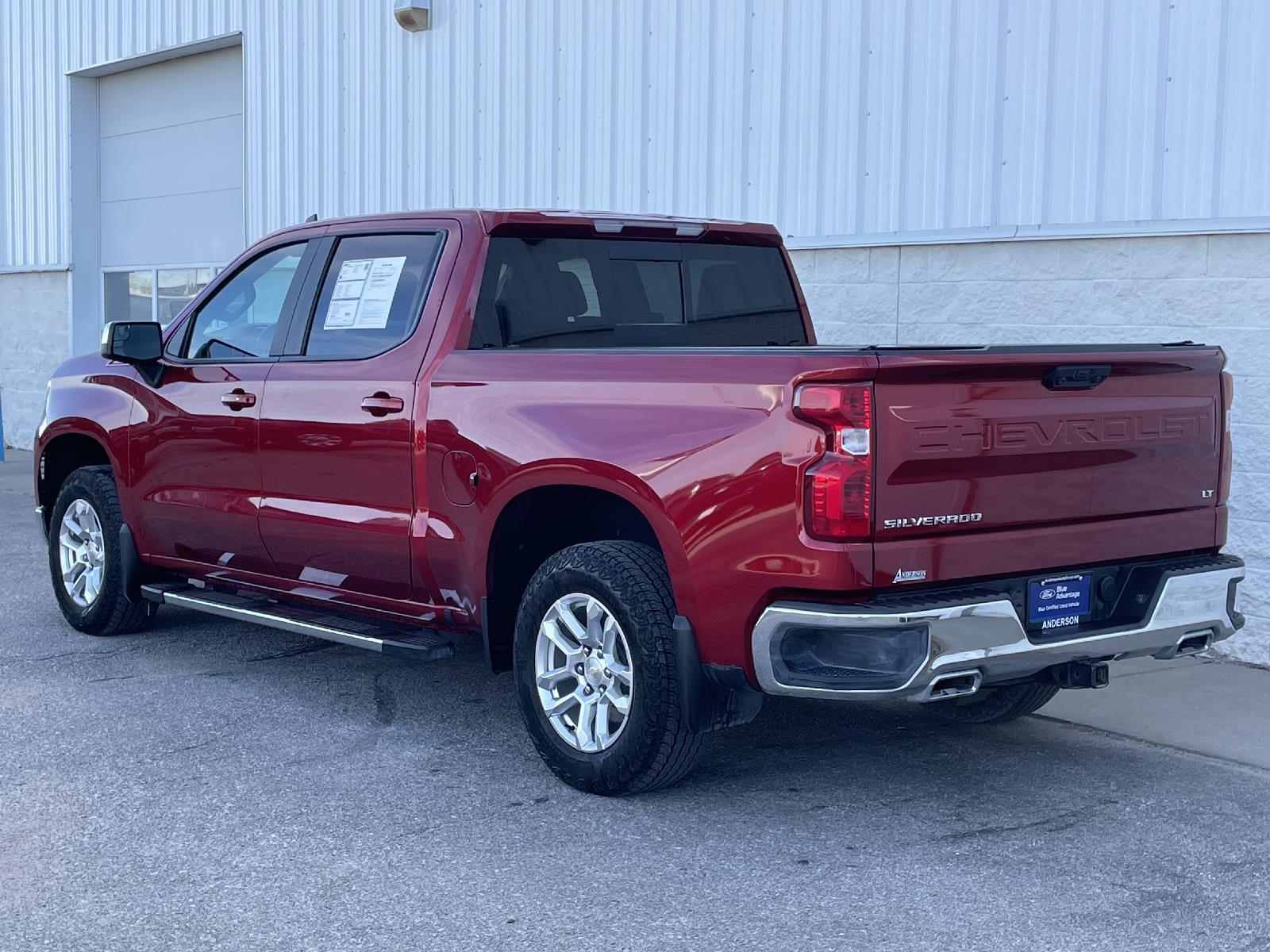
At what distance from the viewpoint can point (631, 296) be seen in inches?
239

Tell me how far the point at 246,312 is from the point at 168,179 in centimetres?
1029

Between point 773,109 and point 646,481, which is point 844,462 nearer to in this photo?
point 646,481

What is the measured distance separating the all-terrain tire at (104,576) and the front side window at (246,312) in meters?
0.88

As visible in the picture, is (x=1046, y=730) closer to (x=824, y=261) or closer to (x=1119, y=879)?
(x=1119, y=879)

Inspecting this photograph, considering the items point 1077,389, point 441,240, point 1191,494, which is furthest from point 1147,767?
point 441,240

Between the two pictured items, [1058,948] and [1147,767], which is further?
[1147,767]

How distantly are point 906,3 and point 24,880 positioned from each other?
21.6 ft

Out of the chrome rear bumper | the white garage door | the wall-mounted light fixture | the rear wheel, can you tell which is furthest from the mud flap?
the white garage door

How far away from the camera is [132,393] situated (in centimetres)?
709

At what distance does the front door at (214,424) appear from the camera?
6.44 meters

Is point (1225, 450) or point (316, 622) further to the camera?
point (316, 622)

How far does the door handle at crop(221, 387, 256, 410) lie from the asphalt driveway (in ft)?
3.81

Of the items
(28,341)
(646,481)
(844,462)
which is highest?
(28,341)

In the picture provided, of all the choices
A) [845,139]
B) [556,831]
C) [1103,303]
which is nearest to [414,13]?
[845,139]
